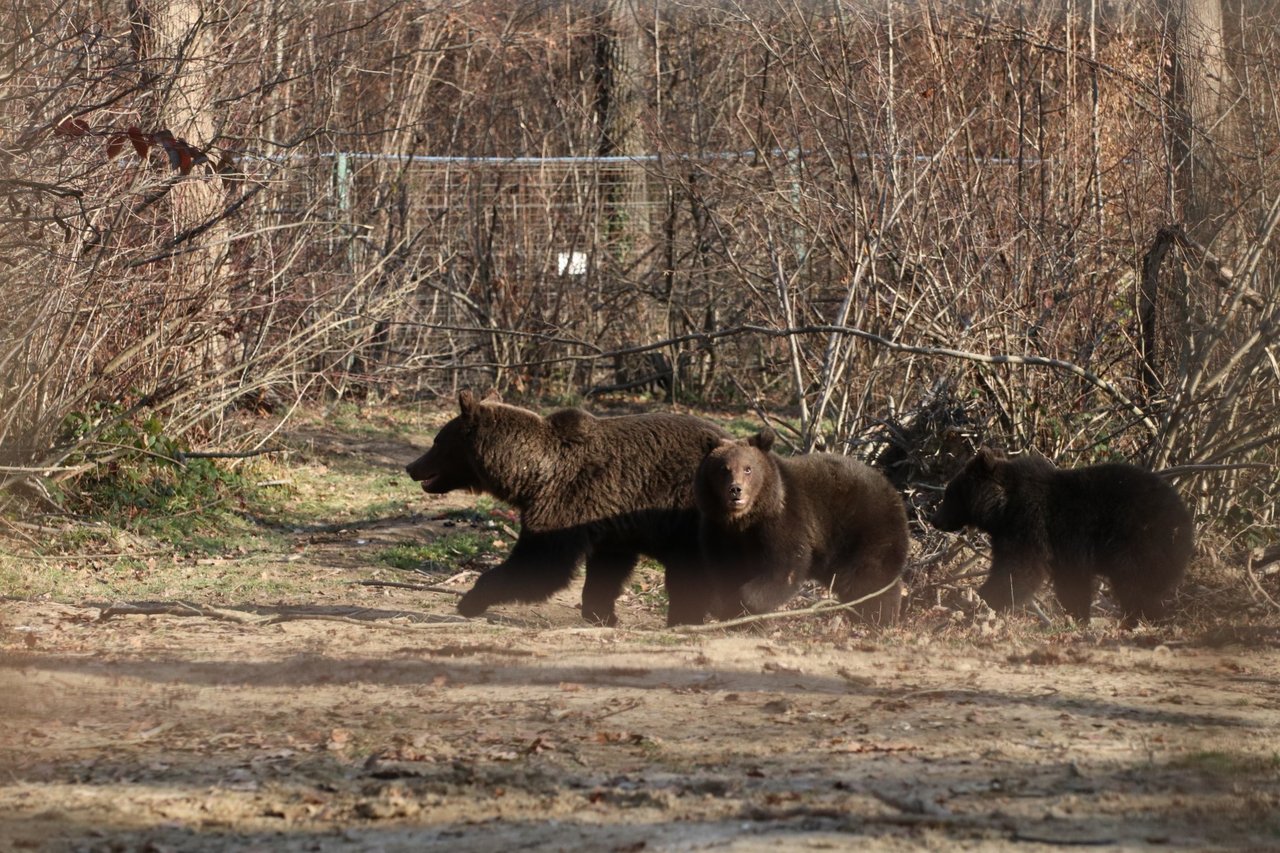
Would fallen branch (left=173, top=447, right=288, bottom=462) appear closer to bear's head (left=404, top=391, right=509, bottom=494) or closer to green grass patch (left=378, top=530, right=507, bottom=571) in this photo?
green grass patch (left=378, top=530, right=507, bottom=571)

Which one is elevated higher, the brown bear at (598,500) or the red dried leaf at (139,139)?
the red dried leaf at (139,139)

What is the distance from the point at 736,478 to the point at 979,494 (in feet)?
5.76

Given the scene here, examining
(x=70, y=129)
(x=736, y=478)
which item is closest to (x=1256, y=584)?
(x=736, y=478)

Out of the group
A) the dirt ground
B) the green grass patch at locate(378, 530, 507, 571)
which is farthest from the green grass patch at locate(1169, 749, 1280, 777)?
the green grass patch at locate(378, 530, 507, 571)

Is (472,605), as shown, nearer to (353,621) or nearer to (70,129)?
(353,621)

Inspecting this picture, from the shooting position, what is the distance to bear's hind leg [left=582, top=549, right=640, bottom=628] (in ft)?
33.4

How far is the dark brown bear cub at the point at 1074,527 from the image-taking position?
8969 millimetres

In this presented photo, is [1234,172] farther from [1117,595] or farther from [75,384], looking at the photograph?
[75,384]

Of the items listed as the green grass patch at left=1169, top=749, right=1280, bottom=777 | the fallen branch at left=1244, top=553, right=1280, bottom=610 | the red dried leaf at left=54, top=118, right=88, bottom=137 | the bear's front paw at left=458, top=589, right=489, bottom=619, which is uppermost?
the red dried leaf at left=54, top=118, right=88, bottom=137

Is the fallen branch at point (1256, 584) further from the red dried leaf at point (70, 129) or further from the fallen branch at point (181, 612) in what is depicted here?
the red dried leaf at point (70, 129)

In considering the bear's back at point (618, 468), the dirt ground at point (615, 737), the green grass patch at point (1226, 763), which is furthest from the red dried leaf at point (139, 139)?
the green grass patch at point (1226, 763)

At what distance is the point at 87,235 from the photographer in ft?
35.3

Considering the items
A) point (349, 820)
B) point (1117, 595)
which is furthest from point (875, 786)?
point (1117, 595)

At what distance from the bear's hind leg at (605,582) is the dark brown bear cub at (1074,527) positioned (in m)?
2.11
